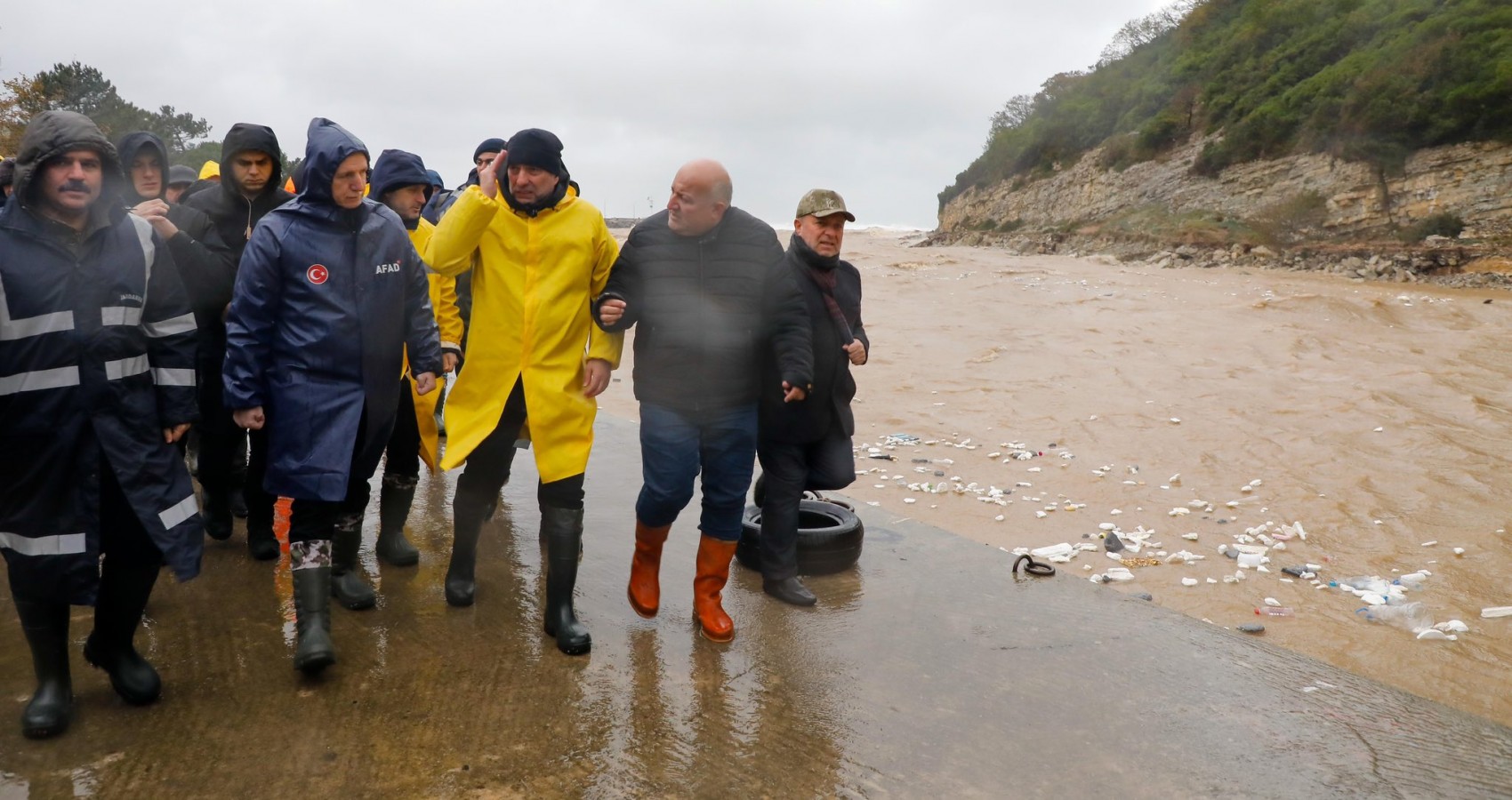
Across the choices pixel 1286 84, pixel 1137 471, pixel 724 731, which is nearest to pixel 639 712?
pixel 724 731

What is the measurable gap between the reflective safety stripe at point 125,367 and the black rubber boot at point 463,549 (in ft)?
4.44

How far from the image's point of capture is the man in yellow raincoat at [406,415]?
187 inches

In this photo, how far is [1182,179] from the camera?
114 ft

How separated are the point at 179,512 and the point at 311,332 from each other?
2.55ft

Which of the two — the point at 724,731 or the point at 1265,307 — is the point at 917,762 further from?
the point at 1265,307

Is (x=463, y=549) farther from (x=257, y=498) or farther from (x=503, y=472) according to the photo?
(x=257, y=498)

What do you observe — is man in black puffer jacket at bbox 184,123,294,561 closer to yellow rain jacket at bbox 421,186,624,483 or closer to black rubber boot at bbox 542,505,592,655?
yellow rain jacket at bbox 421,186,624,483

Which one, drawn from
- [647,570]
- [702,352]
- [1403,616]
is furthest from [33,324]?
[1403,616]

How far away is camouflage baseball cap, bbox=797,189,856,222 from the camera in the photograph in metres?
4.60

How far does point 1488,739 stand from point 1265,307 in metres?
15.2

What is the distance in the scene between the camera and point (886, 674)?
3.74 metres

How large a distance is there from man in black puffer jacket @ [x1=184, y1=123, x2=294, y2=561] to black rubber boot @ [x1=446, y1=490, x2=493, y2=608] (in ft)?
3.68

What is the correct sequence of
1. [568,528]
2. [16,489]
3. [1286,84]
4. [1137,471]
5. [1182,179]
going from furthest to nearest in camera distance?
[1182,179] → [1286,84] → [1137,471] → [568,528] → [16,489]

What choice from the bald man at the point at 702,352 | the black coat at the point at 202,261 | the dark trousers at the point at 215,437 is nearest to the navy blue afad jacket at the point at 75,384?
the black coat at the point at 202,261
